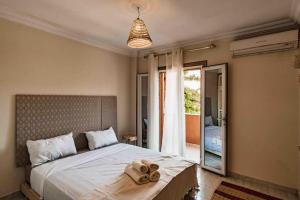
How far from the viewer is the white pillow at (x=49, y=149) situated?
2.27m

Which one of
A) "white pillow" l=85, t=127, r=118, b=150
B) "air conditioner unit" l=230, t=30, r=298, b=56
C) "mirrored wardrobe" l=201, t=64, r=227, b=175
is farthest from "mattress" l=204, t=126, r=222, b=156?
"white pillow" l=85, t=127, r=118, b=150

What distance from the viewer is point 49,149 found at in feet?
→ 7.79

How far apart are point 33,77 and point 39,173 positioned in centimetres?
136

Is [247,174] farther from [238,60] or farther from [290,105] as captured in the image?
[238,60]

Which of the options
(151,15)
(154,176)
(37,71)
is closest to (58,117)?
(37,71)

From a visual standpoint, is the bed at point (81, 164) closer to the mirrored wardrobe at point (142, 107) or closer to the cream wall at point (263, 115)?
the mirrored wardrobe at point (142, 107)

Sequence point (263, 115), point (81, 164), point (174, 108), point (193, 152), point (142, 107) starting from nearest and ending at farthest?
point (81, 164) → point (263, 115) → point (174, 108) → point (142, 107) → point (193, 152)

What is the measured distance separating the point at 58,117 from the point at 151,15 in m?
2.13

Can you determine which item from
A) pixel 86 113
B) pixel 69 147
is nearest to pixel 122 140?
pixel 86 113

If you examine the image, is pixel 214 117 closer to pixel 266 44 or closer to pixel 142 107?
pixel 266 44

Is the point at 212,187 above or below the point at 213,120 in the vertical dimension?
below

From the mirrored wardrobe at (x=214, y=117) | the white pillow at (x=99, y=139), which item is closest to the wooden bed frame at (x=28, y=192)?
the white pillow at (x=99, y=139)

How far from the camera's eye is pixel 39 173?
6.77 feet

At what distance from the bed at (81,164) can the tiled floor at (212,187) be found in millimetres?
280
